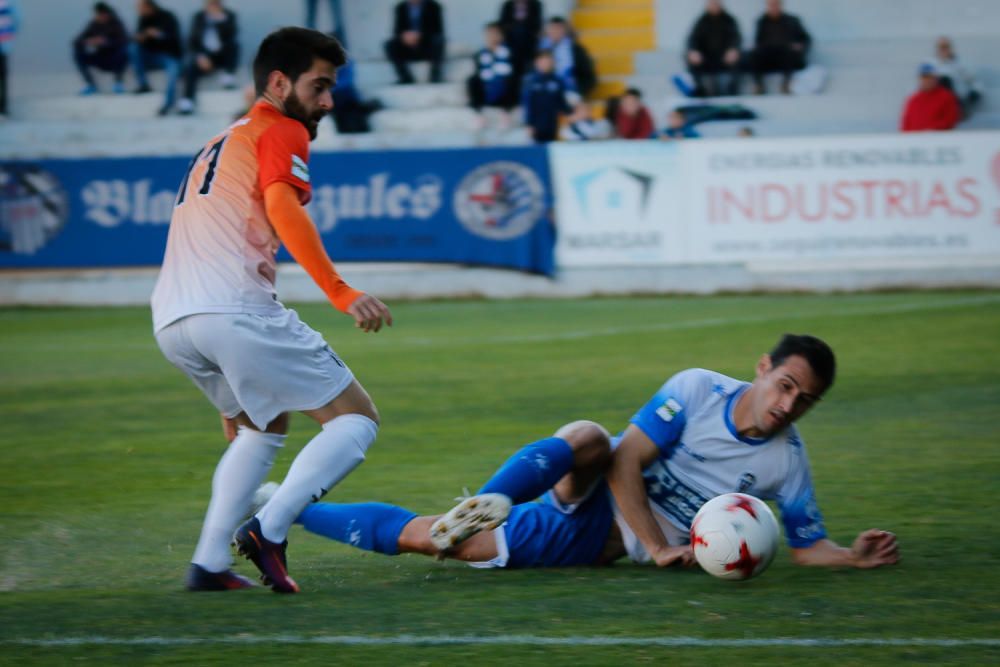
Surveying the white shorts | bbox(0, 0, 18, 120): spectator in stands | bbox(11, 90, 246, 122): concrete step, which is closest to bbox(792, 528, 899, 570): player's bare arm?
the white shorts

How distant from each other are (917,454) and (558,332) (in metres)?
6.55

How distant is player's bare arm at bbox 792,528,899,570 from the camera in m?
4.86

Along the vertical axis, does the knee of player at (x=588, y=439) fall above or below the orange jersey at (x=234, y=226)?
below

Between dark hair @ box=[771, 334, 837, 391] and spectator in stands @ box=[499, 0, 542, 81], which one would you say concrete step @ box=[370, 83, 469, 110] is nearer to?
spectator in stands @ box=[499, 0, 542, 81]

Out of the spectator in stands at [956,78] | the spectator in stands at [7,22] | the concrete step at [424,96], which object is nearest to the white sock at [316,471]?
the spectator in stands at [956,78]

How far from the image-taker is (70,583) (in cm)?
499

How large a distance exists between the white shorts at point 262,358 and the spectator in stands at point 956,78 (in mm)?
14923

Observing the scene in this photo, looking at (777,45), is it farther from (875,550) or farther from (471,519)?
(471,519)

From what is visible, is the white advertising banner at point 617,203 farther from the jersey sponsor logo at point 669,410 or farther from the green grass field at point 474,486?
the jersey sponsor logo at point 669,410

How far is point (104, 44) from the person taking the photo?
22609 mm

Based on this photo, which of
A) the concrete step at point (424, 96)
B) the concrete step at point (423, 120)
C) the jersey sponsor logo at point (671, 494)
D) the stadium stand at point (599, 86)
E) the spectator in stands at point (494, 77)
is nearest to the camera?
the jersey sponsor logo at point (671, 494)

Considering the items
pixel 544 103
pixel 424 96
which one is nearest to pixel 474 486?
pixel 544 103

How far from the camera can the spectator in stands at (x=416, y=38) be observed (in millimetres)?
21219

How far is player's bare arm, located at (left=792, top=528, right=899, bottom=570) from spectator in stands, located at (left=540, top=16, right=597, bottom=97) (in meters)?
15.3
